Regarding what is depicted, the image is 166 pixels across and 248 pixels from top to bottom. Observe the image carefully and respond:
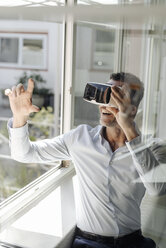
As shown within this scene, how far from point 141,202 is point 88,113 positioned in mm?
311

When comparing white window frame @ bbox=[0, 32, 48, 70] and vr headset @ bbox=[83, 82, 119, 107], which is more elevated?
white window frame @ bbox=[0, 32, 48, 70]

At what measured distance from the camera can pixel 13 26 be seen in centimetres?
93

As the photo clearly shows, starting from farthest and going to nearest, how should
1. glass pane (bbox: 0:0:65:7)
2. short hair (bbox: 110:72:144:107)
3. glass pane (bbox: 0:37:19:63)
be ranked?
1. glass pane (bbox: 0:37:19:63)
2. short hair (bbox: 110:72:144:107)
3. glass pane (bbox: 0:0:65:7)

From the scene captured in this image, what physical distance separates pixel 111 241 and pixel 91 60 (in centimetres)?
53

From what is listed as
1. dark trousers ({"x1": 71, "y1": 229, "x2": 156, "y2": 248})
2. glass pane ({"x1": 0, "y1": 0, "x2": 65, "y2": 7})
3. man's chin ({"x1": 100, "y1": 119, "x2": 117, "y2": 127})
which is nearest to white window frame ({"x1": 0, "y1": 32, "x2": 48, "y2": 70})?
glass pane ({"x1": 0, "y1": 0, "x2": 65, "y2": 7})

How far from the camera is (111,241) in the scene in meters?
1.01

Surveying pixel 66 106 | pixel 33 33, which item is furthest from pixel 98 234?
pixel 33 33

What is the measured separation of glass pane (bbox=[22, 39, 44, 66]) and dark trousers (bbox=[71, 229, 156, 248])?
1.80 ft

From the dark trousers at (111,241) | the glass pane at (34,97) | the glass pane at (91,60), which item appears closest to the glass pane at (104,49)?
the glass pane at (91,60)

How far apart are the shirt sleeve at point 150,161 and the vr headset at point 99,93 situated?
13cm

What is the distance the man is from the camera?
0.93 m

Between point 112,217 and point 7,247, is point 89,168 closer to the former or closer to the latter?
point 112,217

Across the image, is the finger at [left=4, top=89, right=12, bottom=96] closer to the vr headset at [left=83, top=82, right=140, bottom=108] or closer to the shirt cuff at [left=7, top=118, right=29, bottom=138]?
the shirt cuff at [left=7, top=118, right=29, bottom=138]

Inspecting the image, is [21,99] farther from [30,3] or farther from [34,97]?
[30,3]
